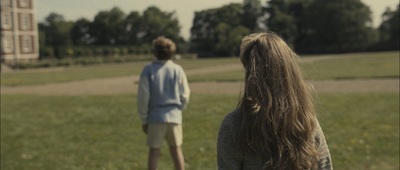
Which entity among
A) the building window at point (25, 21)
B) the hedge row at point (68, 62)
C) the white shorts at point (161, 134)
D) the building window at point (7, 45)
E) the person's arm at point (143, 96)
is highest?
the building window at point (25, 21)

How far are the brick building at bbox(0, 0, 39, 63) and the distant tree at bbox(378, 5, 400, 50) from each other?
55.6 m

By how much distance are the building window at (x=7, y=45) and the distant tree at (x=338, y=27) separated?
51322 millimetres

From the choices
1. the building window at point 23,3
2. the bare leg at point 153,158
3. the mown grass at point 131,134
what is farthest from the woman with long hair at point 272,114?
the building window at point 23,3

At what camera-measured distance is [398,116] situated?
10.6 meters

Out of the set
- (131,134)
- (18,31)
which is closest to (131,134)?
(131,134)

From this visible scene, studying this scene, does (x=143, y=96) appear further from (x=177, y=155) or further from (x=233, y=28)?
(x=233, y=28)

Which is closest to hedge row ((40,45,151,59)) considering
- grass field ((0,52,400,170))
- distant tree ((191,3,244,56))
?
distant tree ((191,3,244,56))

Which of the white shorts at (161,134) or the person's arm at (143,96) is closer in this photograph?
the person's arm at (143,96)

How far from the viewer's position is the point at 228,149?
2219 millimetres

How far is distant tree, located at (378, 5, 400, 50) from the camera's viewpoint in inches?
3233

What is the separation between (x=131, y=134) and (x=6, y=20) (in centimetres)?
5986

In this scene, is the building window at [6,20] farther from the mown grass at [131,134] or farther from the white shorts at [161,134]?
the white shorts at [161,134]

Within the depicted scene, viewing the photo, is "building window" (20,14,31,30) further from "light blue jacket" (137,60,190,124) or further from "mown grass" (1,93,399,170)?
"light blue jacket" (137,60,190,124)

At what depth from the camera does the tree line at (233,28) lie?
85812 mm
